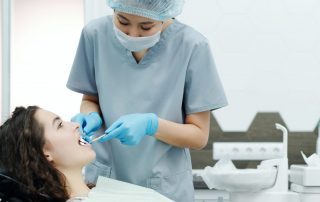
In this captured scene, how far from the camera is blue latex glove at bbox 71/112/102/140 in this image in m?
1.85

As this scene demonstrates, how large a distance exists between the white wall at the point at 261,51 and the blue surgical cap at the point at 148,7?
1.03 metres

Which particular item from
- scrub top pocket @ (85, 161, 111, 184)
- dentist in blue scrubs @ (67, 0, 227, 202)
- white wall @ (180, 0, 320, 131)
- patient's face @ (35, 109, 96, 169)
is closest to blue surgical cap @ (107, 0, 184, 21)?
dentist in blue scrubs @ (67, 0, 227, 202)

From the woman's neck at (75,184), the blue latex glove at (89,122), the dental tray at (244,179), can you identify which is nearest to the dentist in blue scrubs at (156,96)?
the blue latex glove at (89,122)

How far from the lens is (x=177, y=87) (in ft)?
6.26

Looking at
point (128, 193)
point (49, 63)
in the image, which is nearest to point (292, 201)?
point (128, 193)

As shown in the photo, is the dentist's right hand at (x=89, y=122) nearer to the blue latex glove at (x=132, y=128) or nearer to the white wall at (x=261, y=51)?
the blue latex glove at (x=132, y=128)

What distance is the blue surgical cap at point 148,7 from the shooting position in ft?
5.73

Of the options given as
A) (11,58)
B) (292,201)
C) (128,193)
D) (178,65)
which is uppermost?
(178,65)

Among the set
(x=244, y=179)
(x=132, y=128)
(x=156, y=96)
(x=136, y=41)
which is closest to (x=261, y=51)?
(x=244, y=179)

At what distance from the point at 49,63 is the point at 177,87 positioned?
123cm

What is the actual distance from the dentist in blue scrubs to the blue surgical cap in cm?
4

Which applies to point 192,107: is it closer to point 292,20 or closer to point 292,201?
point 292,201

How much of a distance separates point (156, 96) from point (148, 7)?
33 centimetres

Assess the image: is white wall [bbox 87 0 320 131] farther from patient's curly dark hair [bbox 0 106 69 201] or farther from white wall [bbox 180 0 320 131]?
patient's curly dark hair [bbox 0 106 69 201]
